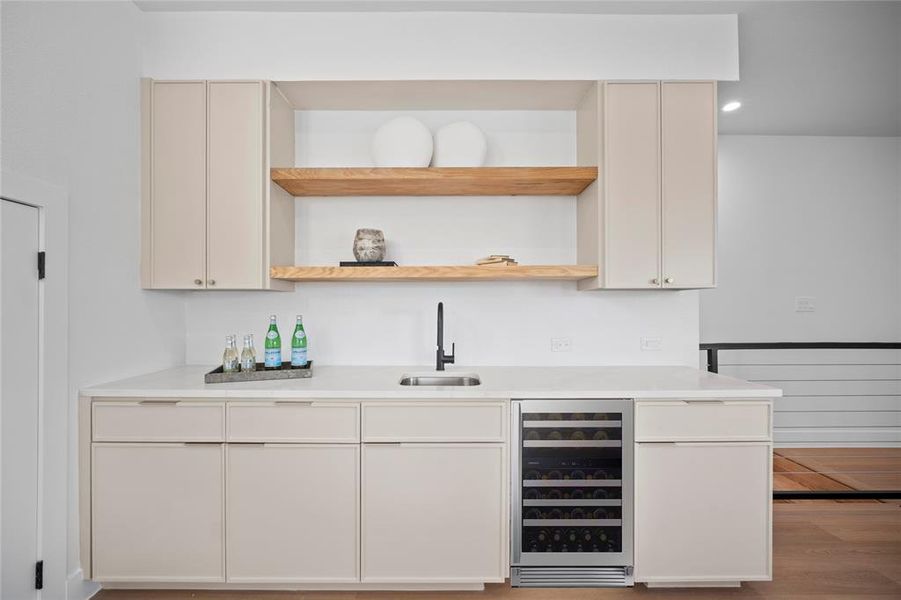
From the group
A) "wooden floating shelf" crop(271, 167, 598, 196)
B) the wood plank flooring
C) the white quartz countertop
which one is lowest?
the wood plank flooring

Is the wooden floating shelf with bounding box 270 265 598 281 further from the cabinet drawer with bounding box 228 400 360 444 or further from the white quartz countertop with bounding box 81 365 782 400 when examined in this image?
the cabinet drawer with bounding box 228 400 360 444

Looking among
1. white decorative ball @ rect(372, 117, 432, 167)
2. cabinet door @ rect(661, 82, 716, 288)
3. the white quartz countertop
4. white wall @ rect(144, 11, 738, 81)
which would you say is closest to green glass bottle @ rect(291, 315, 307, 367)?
the white quartz countertop

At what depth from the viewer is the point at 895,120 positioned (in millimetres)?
4332

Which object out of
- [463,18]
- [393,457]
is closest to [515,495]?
[393,457]

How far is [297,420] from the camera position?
2.16 meters

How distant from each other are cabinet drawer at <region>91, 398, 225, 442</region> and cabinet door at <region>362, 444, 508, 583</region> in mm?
682

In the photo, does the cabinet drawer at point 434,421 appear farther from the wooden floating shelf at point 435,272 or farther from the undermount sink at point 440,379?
the wooden floating shelf at point 435,272

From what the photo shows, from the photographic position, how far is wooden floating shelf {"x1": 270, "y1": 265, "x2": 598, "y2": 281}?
2.52 meters

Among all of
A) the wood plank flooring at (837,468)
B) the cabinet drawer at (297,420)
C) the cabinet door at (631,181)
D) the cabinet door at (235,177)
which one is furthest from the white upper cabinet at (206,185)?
the wood plank flooring at (837,468)

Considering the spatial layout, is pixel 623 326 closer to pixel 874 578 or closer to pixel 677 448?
pixel 677 448

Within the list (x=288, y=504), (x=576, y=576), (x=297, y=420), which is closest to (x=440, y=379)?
(x=297, y=420)

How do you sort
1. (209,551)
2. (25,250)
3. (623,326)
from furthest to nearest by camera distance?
(623,326) → (209,551) → (25,250)

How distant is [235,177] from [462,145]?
1.15m

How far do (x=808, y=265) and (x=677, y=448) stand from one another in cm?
361
